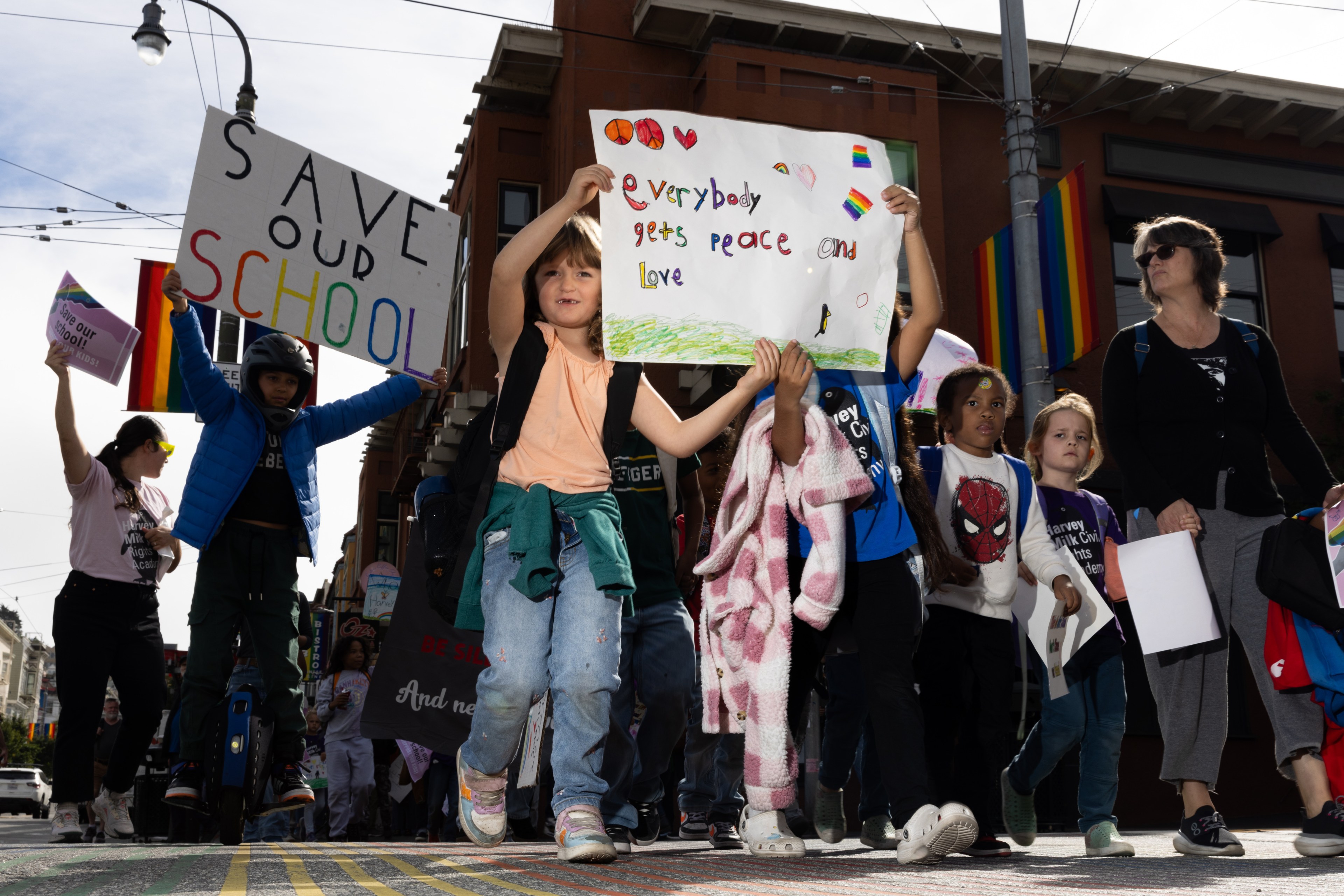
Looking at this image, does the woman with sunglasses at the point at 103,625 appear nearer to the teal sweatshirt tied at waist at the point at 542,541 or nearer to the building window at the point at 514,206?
the teal sweatshirt tied at waist at the point at 542,541

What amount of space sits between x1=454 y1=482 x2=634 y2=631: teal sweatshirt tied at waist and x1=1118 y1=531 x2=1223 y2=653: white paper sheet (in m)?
1.75

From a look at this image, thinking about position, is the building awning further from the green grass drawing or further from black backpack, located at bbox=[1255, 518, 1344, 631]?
the green grass drawing

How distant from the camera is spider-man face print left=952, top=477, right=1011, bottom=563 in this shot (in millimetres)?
4285

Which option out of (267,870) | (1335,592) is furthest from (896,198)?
(267,870)

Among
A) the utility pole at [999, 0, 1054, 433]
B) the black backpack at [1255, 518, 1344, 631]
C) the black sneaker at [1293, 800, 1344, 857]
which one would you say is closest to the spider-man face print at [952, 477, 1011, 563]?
the black backpack at [1255, 518, 1344, 631]

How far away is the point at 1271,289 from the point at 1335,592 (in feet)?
40.5

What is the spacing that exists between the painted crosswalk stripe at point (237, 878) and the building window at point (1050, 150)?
1302cm

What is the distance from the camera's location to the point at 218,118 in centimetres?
509

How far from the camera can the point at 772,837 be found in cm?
346

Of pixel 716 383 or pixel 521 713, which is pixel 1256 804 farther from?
pixel 521 713

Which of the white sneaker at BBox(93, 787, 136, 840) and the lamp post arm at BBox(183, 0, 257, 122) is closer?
the white sneaker at BBox(93, 787, 136, 840)

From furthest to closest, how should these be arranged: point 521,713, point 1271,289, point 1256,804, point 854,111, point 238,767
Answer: point 1271,289, point 854,111, point 1256,804, point 238,767, point 521,713

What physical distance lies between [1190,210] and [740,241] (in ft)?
41.0

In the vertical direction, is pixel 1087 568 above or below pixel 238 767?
above
